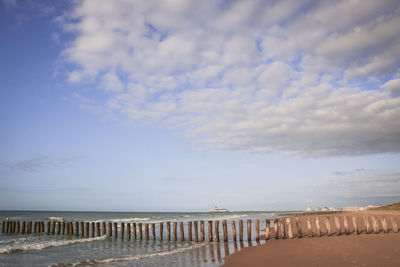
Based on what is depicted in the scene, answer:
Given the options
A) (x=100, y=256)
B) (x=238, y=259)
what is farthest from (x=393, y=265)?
(x=100, y=256)

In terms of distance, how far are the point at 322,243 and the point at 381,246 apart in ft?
8.74

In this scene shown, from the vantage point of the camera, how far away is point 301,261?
35.1 ft

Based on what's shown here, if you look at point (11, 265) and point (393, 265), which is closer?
point (393, 265)

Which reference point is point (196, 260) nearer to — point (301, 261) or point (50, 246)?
point (301, 261)

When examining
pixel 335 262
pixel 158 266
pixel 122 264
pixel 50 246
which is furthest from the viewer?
pixel 50 246

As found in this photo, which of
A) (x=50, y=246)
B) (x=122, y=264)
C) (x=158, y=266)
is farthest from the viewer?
(x=50, y=246)

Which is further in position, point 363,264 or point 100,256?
point 100,256

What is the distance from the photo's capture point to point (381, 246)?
13.1 metres

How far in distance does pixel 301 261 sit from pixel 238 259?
2.54m

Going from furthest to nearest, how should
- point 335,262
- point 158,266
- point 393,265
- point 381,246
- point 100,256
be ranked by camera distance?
point 100,256, point 381,246, point 158,266, point 335,262, point 393,265

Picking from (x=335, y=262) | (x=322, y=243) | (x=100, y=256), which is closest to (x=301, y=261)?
(x=335, y=262)

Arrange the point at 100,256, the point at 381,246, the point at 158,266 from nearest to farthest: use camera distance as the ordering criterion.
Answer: the point at 158,266 → the point at 381,246 → the point at 100,256

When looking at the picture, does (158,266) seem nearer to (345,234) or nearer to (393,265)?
(393,265)

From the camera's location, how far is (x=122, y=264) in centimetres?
1216
